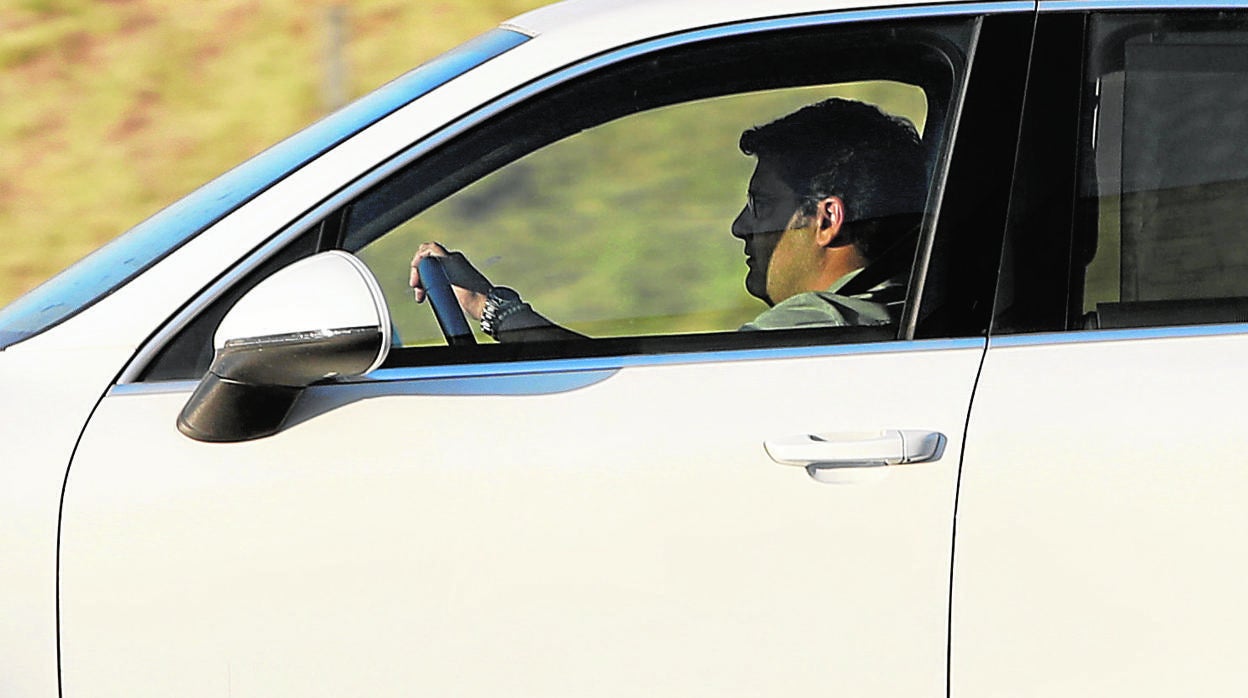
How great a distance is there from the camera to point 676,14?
7.92 ft

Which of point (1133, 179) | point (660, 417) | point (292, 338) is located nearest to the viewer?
point (292, 338)

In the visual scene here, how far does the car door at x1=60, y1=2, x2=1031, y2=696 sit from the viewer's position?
2.17 meters

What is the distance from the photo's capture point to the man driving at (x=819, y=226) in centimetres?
238

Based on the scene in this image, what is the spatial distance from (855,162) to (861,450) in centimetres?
47

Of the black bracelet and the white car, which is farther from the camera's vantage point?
the black bracelet

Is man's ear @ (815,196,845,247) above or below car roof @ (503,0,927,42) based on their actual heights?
below

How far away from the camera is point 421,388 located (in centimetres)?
229

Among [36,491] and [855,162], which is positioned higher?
[855,162]

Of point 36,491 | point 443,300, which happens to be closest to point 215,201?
point 443,300

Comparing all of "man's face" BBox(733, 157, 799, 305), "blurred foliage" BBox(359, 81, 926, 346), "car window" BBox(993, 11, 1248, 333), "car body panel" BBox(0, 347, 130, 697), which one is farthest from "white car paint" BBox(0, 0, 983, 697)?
"car window" BBox(993, 11, 1248, 333)

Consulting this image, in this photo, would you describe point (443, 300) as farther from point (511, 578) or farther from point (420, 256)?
point (511, 578)

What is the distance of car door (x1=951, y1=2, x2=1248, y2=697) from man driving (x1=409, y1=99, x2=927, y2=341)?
18 cm

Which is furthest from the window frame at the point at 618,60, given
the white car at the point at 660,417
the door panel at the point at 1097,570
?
the door panel at the point at 1097,570

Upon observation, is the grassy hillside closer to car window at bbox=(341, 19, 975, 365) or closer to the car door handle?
car window at bbox=(341, 19, 975, 365)
